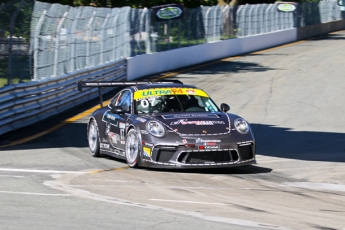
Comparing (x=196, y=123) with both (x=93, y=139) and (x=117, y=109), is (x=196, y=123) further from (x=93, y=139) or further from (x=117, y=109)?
(x=93, y=139)

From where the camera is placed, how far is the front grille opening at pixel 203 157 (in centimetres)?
1001

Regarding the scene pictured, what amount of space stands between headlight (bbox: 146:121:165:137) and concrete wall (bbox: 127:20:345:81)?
15932 mm

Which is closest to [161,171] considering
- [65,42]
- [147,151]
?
[147,151]

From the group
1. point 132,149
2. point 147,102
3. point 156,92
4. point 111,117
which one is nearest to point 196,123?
point 132,149

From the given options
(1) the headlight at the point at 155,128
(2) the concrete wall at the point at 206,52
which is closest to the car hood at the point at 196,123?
(1) the headlight at the point at 155,128

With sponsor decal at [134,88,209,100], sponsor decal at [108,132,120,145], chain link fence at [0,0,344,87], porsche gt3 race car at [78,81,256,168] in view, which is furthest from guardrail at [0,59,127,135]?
sponsor decal at [134,88,209,100]

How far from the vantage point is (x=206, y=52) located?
34.7 metres

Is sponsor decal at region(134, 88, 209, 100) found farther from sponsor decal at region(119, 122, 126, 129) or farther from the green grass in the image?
the green grass

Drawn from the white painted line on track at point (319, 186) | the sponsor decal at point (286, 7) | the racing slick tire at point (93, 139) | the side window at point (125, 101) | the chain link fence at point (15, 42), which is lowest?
the white painted line on track at point (319, 186)

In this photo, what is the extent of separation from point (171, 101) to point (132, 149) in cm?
119

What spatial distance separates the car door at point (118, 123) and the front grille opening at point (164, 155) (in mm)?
1056

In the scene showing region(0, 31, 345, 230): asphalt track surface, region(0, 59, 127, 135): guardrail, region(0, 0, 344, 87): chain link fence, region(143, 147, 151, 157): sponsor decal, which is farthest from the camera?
region(0, 0, 344, 87): chain link fence

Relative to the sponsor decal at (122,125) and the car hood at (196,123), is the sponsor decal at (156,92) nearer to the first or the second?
the sponsor decal at (122,125)

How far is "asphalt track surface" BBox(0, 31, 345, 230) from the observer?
676cm
